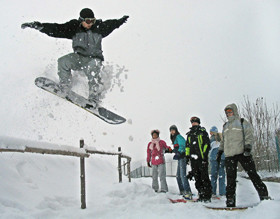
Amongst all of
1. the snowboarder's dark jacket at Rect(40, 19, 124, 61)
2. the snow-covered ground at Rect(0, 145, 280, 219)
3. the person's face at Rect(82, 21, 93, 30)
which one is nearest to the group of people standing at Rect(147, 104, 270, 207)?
the snow-covered ground at Rect(0, 145, 280, 219)

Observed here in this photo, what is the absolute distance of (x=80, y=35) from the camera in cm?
500

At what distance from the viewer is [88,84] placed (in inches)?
210

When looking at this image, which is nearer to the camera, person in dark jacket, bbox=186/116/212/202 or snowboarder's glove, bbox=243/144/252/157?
snowboarder's glove, bbox=243/144/252/157

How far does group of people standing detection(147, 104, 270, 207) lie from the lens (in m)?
3.52

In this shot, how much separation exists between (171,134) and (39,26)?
371 centimetres

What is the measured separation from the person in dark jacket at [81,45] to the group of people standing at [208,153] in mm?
2120

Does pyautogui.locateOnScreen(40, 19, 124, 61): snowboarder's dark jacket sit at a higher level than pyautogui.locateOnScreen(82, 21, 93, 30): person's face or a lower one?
lower

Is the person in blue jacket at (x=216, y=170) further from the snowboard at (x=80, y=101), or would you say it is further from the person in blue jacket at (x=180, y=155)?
the snowboard at (x=80, y=101)

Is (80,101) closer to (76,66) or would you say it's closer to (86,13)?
(76,66)

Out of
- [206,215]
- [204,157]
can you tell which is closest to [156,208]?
[206,215]

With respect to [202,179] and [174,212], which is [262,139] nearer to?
[202,179]

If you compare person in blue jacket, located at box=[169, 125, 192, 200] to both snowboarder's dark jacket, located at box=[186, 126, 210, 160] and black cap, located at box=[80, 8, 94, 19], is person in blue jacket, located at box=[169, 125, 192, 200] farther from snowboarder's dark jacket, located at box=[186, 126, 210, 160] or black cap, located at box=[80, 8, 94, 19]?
black cap, located at box=[80, 8, 94, 19]

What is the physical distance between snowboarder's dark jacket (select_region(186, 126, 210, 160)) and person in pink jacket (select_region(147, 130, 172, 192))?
4.25 ft

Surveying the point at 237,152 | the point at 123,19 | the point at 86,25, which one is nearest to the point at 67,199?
the point at 237,152
